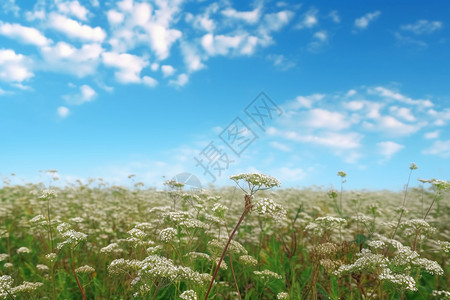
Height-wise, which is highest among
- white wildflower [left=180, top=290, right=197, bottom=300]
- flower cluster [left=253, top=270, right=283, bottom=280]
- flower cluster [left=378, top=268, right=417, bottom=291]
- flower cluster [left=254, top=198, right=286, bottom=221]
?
flower cluster [left=254, top=198, right=286, bottom=221]

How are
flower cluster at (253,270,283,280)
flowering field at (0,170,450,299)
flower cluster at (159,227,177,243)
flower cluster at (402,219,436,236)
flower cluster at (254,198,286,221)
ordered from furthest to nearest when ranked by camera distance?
1. flower cluster at (402,219,436,236)
2. flower cluster at (253,270,283,280)
3. flower cluster at (159,227,177,243)
4. flowering field at (0,170,450,299)
5. flower cluster at (254,198,286,221)

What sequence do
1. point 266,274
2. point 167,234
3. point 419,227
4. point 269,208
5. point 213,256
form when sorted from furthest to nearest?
point 213,256
point 419,227
point 266,274
point 167,234
point 269,208

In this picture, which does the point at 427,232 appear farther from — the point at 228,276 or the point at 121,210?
the point at 121,210

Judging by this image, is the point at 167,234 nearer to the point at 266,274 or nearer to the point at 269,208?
the point at 269,208

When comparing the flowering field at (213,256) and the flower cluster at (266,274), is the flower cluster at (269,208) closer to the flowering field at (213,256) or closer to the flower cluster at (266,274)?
the flowering field at (213,256)

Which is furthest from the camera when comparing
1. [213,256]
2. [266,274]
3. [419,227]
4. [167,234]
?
[213,256]

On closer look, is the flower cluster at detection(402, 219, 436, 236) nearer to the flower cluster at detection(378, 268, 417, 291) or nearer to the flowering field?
the flowering field

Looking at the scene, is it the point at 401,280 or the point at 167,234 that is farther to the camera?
the point at 167,234

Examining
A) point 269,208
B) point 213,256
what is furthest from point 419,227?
point 213,256

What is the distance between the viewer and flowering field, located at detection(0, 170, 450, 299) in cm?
381

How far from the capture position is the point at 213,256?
17.4 feet

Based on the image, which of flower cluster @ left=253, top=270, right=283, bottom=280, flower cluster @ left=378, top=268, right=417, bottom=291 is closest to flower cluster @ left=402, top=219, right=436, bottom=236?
flower cluster @ left=378, top=268, right=417, bottom=291

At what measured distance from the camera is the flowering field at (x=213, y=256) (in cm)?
381

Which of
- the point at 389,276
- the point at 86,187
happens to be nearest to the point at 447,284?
the point at 389,276
